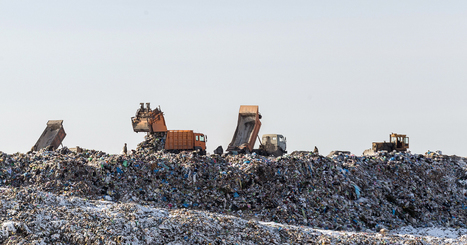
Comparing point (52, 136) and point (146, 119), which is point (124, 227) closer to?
point (146, 119)

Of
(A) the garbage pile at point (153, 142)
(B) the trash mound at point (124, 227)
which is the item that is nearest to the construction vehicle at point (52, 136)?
(A) the garbage pile at point (153, 142)

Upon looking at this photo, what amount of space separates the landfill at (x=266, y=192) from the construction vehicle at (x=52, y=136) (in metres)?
4.54

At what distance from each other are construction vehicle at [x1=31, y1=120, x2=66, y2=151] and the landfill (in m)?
4.54

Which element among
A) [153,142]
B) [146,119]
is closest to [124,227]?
[146,119]

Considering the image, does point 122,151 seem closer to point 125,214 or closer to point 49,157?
point 49,157

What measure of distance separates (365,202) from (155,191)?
657cm

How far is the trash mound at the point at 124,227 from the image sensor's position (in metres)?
9.25

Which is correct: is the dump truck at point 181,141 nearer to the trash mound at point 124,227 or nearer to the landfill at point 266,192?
the landfill at point 266,192

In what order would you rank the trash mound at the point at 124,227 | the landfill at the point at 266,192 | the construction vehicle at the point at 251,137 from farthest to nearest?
the construction vehicle at the point at 251,137
the landfill at the point at 266,192
the trash mound at the point at 124,227

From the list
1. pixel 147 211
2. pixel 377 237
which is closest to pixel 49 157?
pixel 147 211

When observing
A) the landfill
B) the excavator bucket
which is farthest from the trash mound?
the excavator bucket

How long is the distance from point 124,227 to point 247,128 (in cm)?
1300

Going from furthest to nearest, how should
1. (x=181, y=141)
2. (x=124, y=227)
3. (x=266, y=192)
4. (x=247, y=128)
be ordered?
(x=247, y=128)
(x=181, y=141)
(x=266, y=192)
(x=124, y=227)

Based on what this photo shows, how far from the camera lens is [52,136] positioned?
75.5 ft
